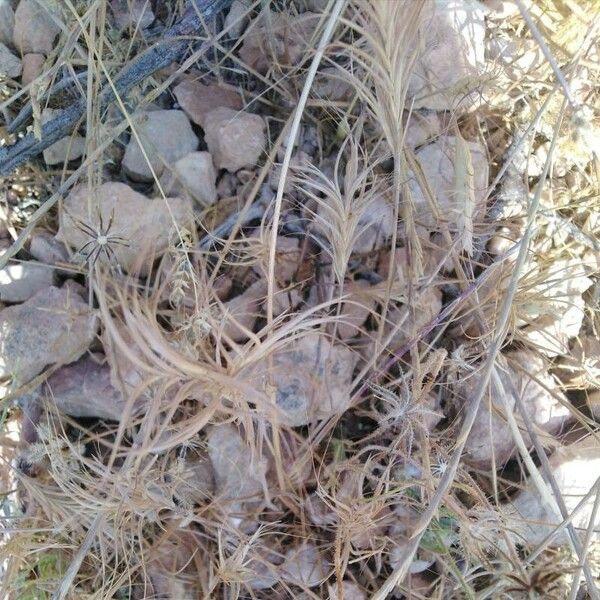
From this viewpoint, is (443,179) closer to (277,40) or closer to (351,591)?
(277,40)

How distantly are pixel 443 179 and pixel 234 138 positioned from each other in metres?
0.32

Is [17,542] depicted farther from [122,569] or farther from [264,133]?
[264,133]

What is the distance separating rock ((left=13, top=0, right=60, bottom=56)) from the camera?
98 centimetres

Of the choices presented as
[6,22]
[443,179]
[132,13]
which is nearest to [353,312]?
[443,179]

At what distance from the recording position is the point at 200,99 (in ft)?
3.24

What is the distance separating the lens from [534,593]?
77 cm

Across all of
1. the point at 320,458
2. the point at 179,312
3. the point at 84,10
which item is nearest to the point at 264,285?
the point at 179,312

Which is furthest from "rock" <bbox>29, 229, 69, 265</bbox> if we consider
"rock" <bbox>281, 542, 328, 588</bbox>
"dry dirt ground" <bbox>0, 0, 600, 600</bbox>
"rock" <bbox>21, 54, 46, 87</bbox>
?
"rock" <bbox>281, 542, 328, 588</bbox>

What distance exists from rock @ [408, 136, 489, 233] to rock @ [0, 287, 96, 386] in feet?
1.70

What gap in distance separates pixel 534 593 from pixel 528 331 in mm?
397

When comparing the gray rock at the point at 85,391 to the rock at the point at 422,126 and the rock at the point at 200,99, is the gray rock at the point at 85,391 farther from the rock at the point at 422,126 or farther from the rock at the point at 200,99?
the rock at the point at 422,126

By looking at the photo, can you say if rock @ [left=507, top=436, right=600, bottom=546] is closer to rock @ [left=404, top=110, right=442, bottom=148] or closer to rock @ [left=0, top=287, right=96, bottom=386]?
rock @ [left=404, top=110, right=442, bottom=148]

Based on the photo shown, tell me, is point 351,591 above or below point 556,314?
below

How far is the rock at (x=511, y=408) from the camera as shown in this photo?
978 mm
